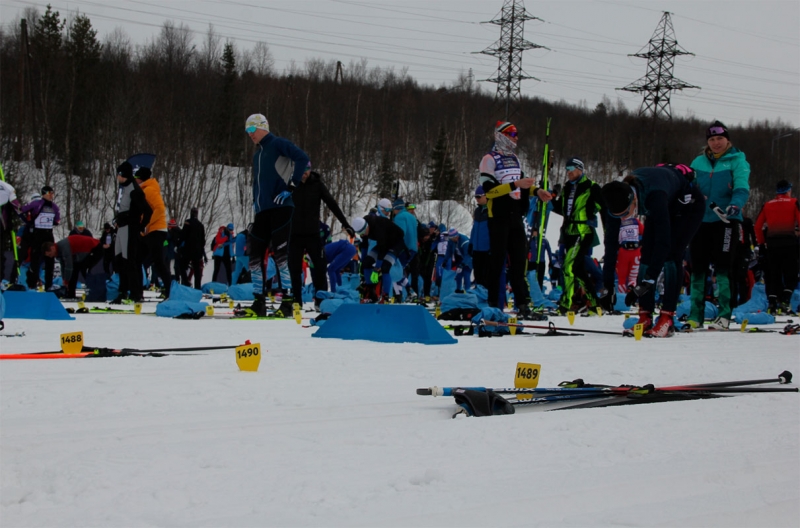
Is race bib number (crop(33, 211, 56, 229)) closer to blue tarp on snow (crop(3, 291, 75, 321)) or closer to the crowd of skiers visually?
the crowd of skiers

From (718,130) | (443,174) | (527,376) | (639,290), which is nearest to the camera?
(527,376)

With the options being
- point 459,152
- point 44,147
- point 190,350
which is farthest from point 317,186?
point 459,152

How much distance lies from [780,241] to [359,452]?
11.6 m

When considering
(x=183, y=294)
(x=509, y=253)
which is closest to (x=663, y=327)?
(x=509, y=253)

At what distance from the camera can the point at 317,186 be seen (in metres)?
9.66

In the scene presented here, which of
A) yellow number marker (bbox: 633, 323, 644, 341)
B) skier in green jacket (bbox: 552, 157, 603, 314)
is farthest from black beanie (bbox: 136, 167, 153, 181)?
yellow number marker (bbox: 633, 323, 644, 341)

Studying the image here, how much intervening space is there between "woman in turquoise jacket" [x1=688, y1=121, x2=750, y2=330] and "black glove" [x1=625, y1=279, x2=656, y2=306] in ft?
4.12

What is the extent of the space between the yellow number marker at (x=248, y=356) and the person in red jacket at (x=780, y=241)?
10289mm

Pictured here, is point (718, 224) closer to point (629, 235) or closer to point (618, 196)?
point (618, 196)

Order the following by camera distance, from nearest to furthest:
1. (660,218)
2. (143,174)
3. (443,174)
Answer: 1. (660,218)
2. (143,174)
3. (443,174)

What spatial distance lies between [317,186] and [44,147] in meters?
33.9

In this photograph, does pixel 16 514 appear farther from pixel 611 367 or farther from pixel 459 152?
pixel 459 152

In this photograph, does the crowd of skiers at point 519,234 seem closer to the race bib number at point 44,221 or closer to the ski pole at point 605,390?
the race bib number at point 44,221

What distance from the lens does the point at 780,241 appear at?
40.0 feet
